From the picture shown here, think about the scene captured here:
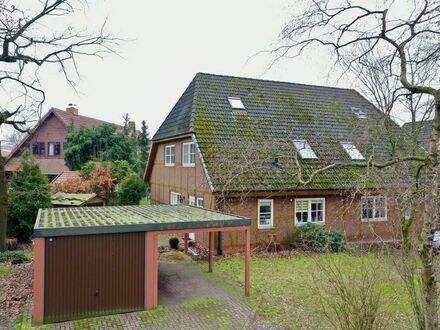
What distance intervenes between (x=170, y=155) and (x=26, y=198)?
740 cm

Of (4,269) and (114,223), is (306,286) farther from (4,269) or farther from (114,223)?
(4,269)

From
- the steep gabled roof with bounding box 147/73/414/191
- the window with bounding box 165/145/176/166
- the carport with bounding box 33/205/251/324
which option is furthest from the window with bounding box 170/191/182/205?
the carport with bounding box 33/205/251/324

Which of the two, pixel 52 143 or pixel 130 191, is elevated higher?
pixel 52 143

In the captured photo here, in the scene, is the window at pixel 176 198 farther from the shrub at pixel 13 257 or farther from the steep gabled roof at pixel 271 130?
the shrub at pixel 13 257

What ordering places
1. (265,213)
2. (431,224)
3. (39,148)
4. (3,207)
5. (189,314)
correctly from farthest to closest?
1. (39,148)
2. (265,213)
3. (3,207)
4. (189,314)
5. (431,224)

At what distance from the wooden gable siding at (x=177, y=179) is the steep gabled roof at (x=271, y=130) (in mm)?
833

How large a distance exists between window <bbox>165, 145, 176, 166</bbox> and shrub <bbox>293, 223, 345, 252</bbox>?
25.8 ft

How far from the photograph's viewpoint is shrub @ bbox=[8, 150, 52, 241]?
17.4 m

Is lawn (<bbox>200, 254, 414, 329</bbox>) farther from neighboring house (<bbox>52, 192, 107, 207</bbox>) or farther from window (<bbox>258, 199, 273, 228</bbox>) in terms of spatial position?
neighboring house (<bbox>52, 192, 107, 207</bbox>)

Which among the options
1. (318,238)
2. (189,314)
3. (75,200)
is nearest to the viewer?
(189,314)

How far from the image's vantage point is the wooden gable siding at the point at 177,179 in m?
16.3

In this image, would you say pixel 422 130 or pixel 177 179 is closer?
pixel 422 130

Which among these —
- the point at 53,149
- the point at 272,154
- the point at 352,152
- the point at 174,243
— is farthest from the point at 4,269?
the point at 53,149

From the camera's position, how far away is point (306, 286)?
36.3 ft
